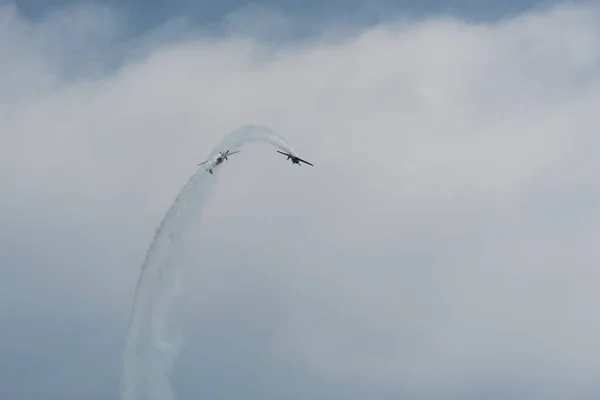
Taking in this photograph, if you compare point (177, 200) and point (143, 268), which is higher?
point (177, 200)

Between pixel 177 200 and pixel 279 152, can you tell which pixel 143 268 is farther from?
pixel 279 152

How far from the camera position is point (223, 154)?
589 ft

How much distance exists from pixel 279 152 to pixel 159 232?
104ft

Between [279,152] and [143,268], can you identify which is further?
[279,152]

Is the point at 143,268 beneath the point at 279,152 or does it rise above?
beneath

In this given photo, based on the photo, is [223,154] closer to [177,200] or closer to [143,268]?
[177,200]

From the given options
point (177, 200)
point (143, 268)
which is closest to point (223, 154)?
point (177, 200)

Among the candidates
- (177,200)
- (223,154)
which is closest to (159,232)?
(177,200)

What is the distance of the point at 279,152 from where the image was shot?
189 meters

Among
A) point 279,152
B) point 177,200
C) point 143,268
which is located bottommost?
point 143,268

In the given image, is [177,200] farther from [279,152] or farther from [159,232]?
[279,152]

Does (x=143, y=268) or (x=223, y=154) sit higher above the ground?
(x=223, y=154)

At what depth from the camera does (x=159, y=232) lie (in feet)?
584

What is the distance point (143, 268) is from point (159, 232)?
8.08 m
